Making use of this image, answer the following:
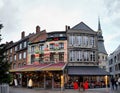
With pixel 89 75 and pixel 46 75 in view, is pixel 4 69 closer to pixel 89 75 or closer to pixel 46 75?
pixel 46 75

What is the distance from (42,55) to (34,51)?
3114mm

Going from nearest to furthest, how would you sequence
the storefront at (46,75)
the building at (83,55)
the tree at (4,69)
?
the tree at (4,69)
the storefront at (46,75)
the building at (83,55)

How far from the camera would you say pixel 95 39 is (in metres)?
52.8

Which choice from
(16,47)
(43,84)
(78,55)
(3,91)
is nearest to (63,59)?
(78,55)

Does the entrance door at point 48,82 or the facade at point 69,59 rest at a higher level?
the facade at point 69,59

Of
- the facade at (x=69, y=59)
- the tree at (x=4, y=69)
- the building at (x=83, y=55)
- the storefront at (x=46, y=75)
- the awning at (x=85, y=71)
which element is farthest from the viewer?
the building at (x=83, y=55)

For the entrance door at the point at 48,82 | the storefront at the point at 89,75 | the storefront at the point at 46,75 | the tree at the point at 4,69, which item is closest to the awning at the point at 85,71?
the storefront at the point at 89,75

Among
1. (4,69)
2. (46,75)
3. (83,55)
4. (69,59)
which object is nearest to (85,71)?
(83,55)

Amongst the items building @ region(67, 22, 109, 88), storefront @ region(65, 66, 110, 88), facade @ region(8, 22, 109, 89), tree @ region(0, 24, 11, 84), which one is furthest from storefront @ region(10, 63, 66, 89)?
tree @ region(0, 24, 11, 84)

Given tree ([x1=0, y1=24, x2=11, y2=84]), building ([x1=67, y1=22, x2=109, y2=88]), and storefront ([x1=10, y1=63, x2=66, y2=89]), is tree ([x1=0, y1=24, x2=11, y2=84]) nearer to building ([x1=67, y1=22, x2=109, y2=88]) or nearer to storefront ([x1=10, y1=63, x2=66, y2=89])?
storefront ([x1=10, y1=63, x2=66, y2=89])

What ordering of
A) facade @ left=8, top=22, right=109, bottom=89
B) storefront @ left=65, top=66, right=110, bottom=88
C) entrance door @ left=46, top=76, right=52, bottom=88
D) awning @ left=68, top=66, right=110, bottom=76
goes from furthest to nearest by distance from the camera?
1. facade @ left=8, top=22, right=109, bottom=89
2. entrance door @ left=46, top=76, right=52, bottom=88
3. awning @ left=68, top=66, right=110, bottom=76
4. storefront @ left=65, top=66, right=110, bottom=88

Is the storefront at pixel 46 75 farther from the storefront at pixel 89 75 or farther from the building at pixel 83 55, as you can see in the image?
the building at pixel 83 55

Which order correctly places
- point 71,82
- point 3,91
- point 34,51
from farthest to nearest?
point 34,51
point 71,82
point 3,91

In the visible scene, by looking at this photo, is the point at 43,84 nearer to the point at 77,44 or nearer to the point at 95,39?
the point at 77,44
